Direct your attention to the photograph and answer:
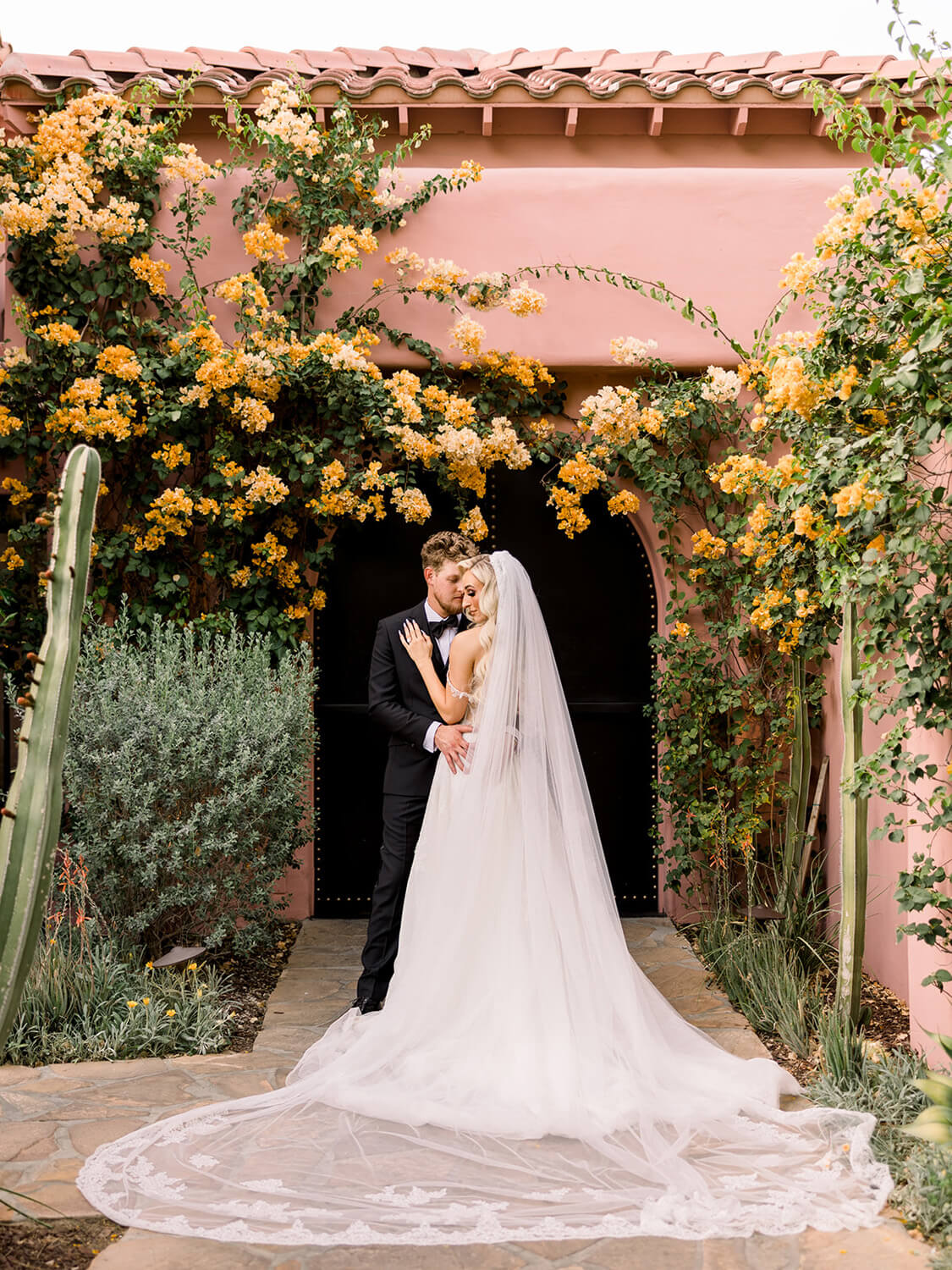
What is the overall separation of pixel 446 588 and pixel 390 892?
1.47 m

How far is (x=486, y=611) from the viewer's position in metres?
4.63

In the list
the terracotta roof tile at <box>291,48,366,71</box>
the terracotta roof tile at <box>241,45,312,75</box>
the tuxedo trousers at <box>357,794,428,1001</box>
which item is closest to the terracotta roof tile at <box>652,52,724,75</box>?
the terracotta roof tile at <box>291,48,366,71</box>

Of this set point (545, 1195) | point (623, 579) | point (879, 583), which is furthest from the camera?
point (623, 579)

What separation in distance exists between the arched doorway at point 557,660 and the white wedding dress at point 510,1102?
226 cm

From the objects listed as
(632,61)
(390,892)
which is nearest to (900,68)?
(632,61)

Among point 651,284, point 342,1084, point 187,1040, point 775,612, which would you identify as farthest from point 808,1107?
point 651,284

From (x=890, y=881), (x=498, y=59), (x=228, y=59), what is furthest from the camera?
(x=498, y=59)

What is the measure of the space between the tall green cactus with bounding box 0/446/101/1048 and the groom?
2274 mm

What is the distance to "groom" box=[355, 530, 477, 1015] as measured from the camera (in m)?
4.94

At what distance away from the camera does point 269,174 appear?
6594mm

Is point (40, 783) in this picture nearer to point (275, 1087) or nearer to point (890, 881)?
point (275, 1087)

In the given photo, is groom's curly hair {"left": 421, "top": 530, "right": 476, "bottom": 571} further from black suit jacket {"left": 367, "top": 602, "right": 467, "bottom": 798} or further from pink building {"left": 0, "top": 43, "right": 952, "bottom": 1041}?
pink building {"left": 0, "top": 43, "right": 952, "bottom": 1041}

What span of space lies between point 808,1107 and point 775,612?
2.19 metres

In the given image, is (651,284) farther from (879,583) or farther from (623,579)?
(879,583)
